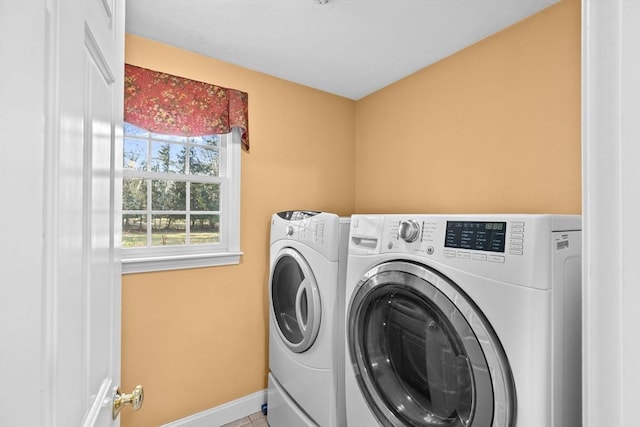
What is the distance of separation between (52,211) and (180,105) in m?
1.78

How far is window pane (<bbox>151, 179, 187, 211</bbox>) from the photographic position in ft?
6.45

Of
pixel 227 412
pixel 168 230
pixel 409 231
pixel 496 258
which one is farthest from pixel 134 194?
pixel 496 258

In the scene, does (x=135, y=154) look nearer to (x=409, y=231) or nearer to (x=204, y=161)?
(x=204, y=161)

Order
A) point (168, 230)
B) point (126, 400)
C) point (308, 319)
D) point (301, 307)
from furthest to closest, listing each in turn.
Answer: point (168, 230), point (301, 307), point (308, 319), point (126, 400)

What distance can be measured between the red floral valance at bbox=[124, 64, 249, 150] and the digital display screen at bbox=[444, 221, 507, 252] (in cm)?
158

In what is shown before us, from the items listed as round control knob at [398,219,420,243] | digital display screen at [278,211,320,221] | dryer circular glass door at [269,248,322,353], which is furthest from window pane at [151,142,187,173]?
round control knob at [398,219,420,243]

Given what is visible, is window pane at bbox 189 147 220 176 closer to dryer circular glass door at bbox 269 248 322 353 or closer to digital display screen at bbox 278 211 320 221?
digital display screen at bbox 278 211 320 221

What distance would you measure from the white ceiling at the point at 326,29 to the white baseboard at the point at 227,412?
2.39m

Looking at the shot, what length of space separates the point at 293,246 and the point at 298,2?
4.27 feet

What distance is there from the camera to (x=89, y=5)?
1.79ft

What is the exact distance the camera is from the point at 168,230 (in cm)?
201

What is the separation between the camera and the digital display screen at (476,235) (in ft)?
3.00

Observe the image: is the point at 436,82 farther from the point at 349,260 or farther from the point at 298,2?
the point at 349,260
